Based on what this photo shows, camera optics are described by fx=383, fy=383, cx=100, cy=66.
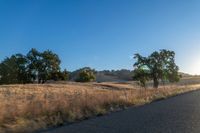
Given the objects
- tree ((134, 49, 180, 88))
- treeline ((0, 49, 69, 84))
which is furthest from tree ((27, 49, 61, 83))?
tree ((134, 49, 180, 88))

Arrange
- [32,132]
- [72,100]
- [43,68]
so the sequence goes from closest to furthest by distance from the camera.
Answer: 1. [32,132]
2. [72,100]
3. [43,68]

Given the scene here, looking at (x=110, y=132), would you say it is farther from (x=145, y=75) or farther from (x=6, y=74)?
(x=6, y=74)

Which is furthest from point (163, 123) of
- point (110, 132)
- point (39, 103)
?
point (39, 103)

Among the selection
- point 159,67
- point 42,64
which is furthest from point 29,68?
point 159,67

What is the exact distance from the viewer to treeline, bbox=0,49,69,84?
265 ft

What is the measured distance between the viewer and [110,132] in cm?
1052

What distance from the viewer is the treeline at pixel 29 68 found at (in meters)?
80.8

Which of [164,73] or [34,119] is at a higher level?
[164,73]

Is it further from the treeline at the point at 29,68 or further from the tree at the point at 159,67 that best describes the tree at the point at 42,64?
the tree at the point at 159,67

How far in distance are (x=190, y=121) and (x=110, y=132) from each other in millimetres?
3329

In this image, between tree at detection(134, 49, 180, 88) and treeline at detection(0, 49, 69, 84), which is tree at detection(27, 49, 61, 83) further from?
tree at detection(134, 49, 180, 88)

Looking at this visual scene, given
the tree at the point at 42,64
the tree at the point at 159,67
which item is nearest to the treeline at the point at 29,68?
the tree at the point at 42,64

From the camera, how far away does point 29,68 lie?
8069 cm

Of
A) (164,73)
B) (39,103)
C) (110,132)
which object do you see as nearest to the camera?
(110,132)
